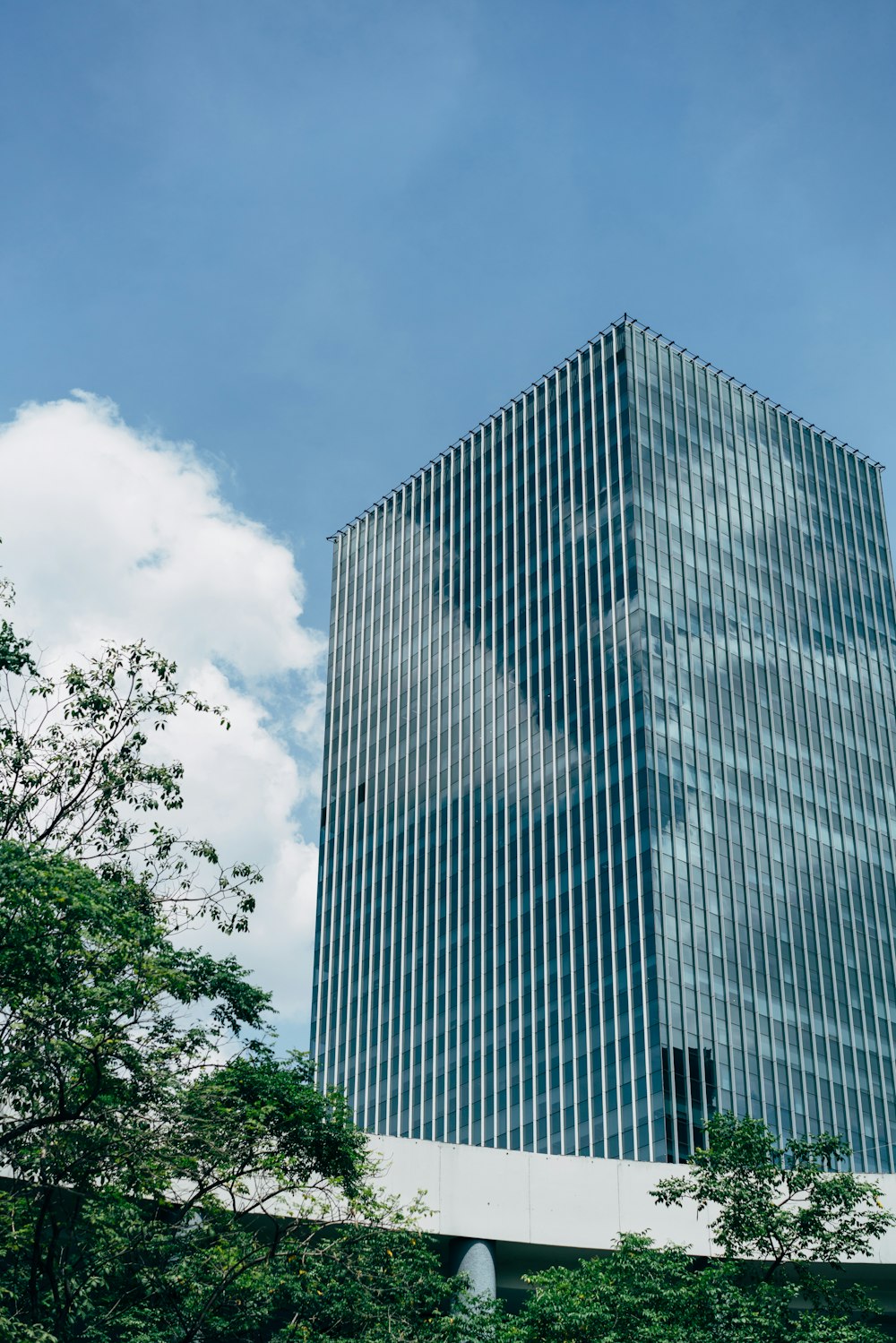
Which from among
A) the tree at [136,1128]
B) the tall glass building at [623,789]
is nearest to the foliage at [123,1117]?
the tree at [136,1128]

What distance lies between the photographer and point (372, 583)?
147 metres

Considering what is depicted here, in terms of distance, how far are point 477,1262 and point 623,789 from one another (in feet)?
223

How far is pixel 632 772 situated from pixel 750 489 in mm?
30810

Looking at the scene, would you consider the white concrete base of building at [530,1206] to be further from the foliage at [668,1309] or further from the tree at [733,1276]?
the foliage at [668,1309]

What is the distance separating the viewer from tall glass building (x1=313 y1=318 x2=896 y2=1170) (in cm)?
10625

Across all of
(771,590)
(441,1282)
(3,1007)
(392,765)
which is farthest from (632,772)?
(3,1007)

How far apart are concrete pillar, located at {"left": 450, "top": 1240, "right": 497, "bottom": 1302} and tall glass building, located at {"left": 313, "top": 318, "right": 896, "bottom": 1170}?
55.4 metres

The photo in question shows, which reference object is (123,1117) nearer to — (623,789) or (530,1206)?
(530,1206)

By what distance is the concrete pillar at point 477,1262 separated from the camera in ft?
142

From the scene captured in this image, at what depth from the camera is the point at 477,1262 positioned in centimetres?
4391

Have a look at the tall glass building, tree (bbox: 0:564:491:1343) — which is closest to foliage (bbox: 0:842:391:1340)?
tree (bbox: 0:564:491:1343)

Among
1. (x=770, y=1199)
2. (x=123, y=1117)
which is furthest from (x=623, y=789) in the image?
(x=123, y=1117)

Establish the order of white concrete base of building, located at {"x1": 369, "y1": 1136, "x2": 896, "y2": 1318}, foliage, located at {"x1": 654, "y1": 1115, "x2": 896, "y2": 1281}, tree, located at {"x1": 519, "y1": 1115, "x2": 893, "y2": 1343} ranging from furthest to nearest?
white concrete base of building, located at {"x1": 369, "y1": 1136, "x2": 896, "y2": 1318}, foliage, located at {"x1": 654, "y1": 1115, "x2": 896, "y2": 1281}, tree, located at {"x1": 519, "y1": 1115, "x2": 893, "y2": 1343}

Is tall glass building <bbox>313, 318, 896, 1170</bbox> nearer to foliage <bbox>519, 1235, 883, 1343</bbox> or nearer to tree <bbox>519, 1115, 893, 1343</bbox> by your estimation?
tree <bbox>519, 1115, 893, 1343</bbox>
